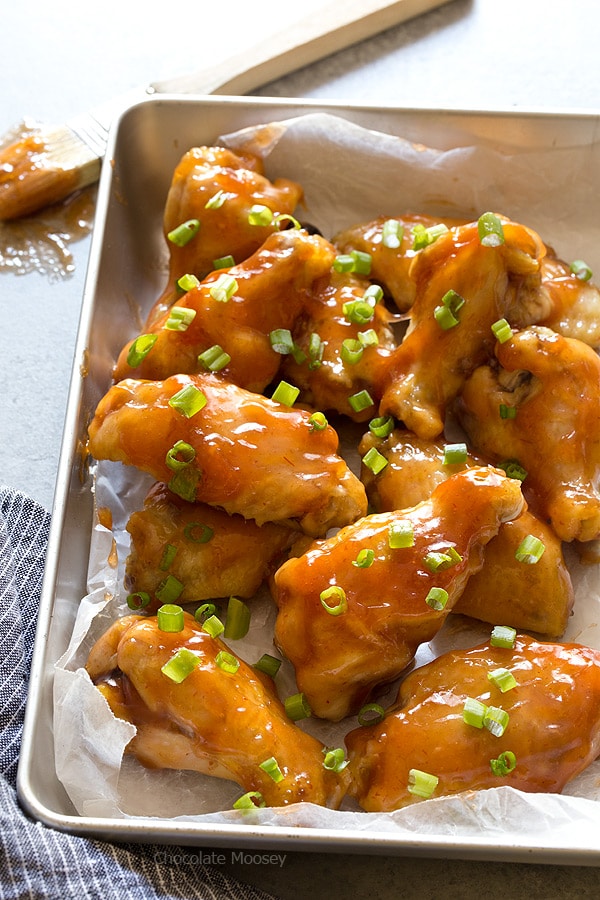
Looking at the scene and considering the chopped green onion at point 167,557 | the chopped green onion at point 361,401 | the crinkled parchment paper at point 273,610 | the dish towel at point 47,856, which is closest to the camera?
the dish towel at point 47,856

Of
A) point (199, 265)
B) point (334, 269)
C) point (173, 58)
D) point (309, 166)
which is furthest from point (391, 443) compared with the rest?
point (173, 58)

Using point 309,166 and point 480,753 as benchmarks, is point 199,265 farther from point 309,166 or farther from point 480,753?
point 480,753

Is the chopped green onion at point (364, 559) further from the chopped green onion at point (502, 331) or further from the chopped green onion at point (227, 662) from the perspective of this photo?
the chopped green onion at point (502, 331)

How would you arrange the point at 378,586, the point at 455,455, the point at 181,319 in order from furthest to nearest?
the point at 181,319
the point at 455,455
the point at 378,586

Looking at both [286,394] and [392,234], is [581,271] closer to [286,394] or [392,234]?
[392,234]

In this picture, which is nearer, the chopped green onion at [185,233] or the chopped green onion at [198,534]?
the chopped green onion at [198,534]

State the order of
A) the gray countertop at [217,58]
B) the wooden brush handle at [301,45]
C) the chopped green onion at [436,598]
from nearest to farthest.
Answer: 1. the chopped green onion at [436,598]
2. the gray countertop at [217,58]
3. the wooden brush handle at [301,45]

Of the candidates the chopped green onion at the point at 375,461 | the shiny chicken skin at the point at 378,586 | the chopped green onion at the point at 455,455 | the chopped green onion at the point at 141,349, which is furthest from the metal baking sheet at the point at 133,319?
the chopped green onion at the point at 455,455

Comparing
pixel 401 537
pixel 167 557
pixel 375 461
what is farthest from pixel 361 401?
pixel 167 557
